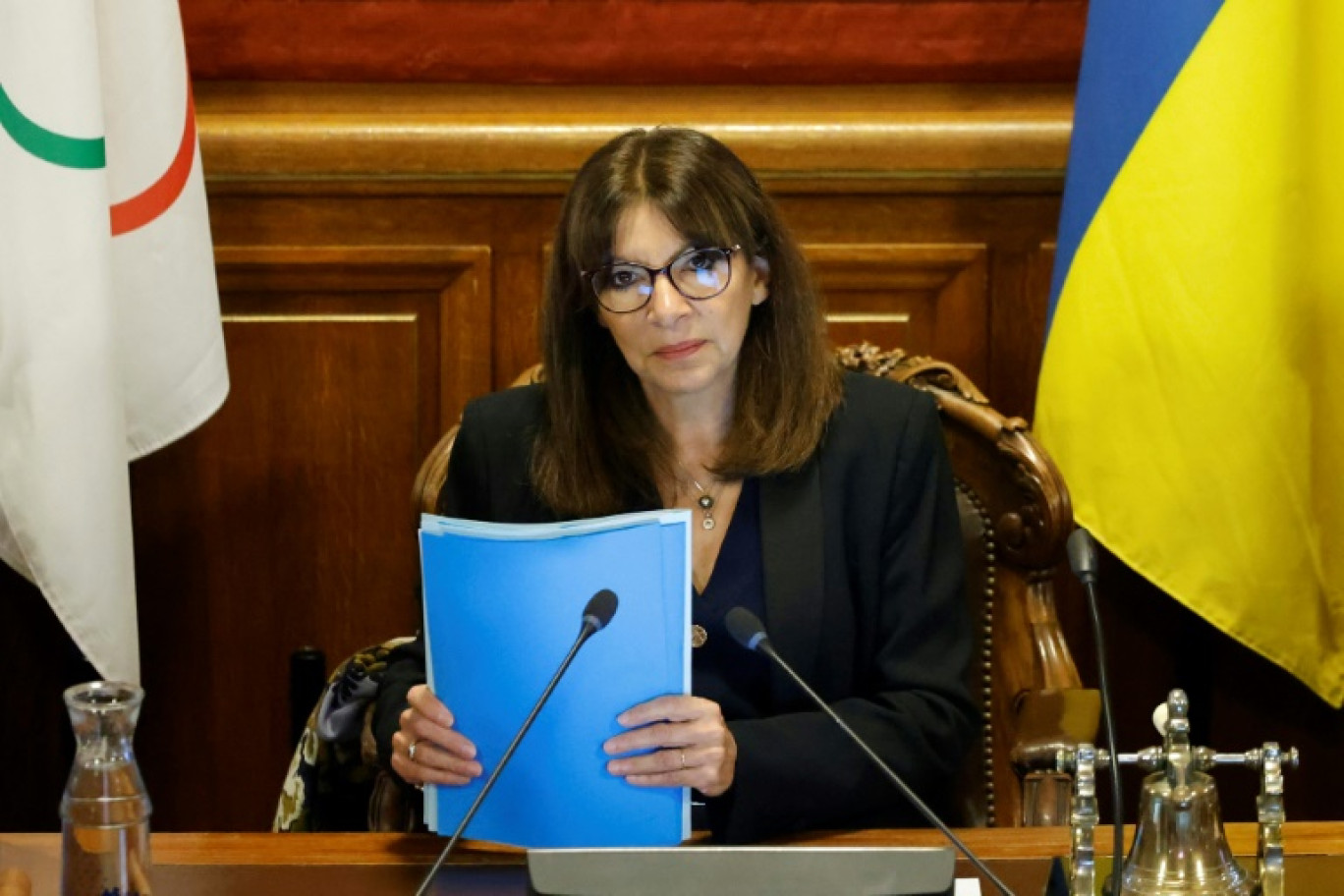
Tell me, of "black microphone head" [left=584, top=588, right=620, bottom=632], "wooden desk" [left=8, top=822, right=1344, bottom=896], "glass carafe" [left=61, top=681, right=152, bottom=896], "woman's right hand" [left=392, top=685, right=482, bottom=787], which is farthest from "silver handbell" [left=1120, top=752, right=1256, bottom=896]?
"glass carafe" [left=61, top=681, right=152, bottom=896]

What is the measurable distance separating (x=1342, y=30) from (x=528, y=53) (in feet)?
3.70

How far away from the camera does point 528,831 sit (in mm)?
1691

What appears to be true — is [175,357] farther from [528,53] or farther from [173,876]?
[173,876]

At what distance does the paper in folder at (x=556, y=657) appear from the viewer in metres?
1.62

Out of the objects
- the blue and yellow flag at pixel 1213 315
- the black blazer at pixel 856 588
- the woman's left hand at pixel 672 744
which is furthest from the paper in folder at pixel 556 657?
the blue and yellow flag at pixel 1213 315

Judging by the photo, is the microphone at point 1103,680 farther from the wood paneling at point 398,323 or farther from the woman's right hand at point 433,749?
the wood paneling at point 398,323

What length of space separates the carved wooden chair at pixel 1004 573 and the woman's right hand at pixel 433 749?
0.56 meters

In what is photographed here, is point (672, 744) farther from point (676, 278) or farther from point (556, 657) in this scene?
point (676, 278)

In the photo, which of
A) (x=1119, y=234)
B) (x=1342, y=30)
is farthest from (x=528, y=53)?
(x=1342, y=30)

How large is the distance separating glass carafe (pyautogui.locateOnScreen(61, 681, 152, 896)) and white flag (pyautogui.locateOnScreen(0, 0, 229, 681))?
3.66ft

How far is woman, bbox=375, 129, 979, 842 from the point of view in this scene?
2029 mm

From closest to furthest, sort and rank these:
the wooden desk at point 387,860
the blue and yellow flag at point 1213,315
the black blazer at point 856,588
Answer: the wooden desk at point 387,860 < the black blazer at point 856,588 < the blue and yellow flag at point 1213,315

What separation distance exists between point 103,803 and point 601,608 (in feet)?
1.39

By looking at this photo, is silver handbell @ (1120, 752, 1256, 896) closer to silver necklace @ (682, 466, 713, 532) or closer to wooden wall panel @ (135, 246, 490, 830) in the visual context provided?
silver necklace @ (682, 466, 713, 532)
